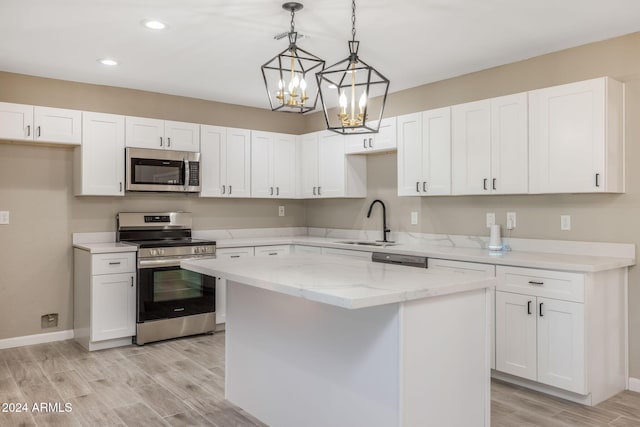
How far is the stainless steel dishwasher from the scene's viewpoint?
4004 mm

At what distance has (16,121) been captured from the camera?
13.5ft

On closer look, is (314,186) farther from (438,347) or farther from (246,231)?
(438,347)

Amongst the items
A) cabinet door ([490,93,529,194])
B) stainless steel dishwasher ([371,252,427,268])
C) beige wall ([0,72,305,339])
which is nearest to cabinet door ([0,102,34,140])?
beige wall ([0,72,305,339])

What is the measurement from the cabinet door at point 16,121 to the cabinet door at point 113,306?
1.37 meters

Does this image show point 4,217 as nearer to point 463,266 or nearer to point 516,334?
point 463,266

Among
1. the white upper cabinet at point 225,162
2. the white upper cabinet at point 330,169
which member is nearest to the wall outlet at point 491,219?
the white upper cabinet at point 330,169

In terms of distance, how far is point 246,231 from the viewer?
227 inches

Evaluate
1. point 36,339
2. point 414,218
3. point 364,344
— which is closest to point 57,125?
point 36,339

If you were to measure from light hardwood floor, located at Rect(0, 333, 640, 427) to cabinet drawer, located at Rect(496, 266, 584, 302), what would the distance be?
703mm

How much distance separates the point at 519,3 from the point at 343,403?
97.6 inches

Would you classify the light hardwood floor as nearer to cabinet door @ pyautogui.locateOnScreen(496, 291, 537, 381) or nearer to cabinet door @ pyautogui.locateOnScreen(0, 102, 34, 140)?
cabinet door @ pyautogui.locateOnScreen(496, 291, 537, 381)

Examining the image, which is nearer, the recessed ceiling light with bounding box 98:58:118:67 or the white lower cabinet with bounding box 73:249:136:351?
the recessed ceiling light with bounding box 98:58:118:67

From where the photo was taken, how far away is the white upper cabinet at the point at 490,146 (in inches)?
146

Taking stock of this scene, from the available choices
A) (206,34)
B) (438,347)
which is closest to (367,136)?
(206,34)
